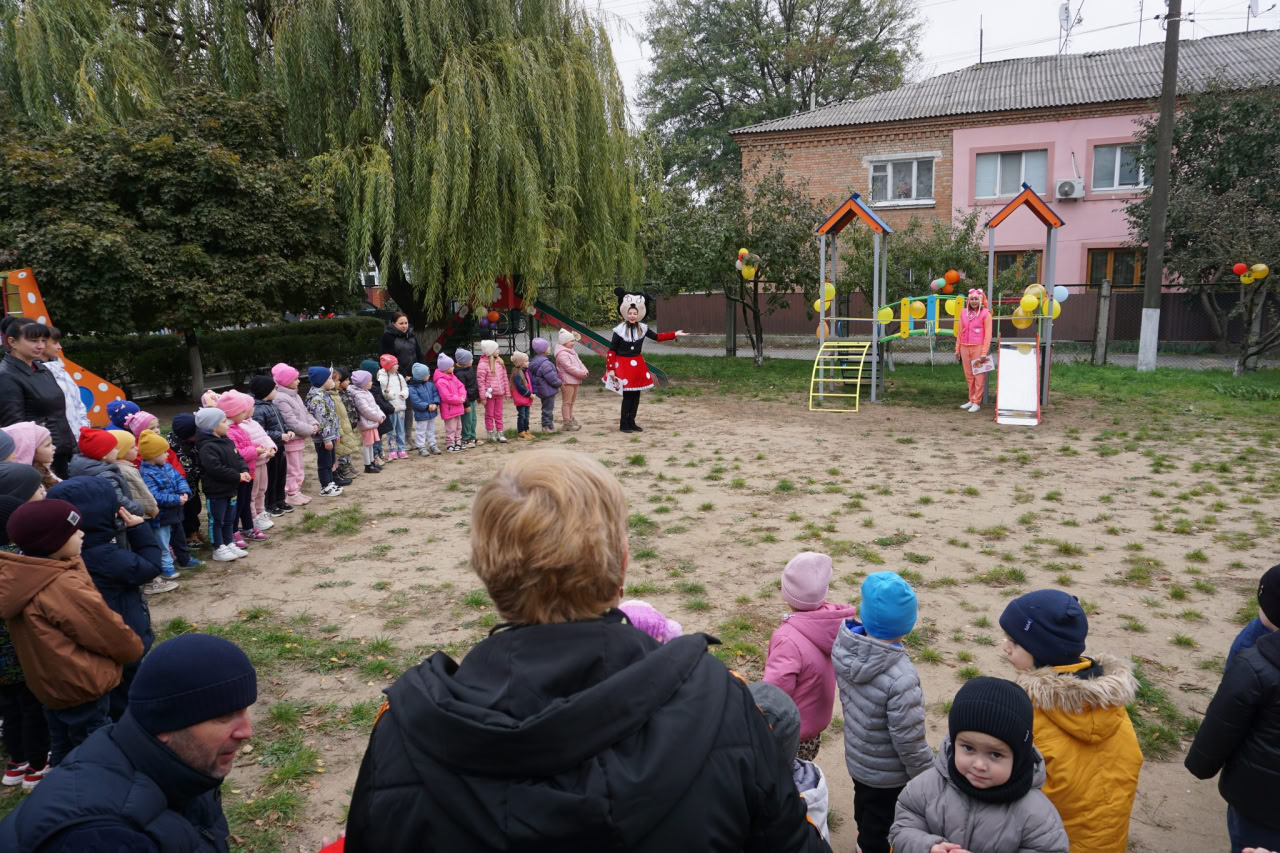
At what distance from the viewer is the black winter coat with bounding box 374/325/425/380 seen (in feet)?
34.2

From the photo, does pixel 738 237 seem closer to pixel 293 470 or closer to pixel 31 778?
pixel 293 470

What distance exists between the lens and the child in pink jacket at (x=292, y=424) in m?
7.63

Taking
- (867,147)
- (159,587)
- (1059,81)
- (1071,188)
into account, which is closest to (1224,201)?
(1071,188)

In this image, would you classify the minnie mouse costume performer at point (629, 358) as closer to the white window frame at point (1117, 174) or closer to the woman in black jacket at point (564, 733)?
the woman in black jacket at point (564, 733)

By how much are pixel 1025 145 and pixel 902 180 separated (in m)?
3.16

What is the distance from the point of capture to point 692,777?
4.24ft

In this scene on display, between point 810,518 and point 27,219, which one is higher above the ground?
point 27,219

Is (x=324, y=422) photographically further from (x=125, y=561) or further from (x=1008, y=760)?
(x=1008, y=760)

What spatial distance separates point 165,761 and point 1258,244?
18074 millimetres

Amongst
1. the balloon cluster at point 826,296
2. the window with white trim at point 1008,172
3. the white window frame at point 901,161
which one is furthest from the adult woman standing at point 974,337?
Result: the white window frame at point 901,161

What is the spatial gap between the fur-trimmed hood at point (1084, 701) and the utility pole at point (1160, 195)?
16.3 meters

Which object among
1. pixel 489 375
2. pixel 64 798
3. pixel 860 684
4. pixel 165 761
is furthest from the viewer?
pixel 489 375

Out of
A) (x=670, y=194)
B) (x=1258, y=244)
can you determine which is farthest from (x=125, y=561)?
(x=1258, y=244)

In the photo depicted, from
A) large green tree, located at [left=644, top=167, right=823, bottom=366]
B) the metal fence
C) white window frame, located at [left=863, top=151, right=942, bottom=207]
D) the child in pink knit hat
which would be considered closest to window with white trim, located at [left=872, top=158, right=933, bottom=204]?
white window frame, located at [left=863, top=151, right=942, bottom=207]
